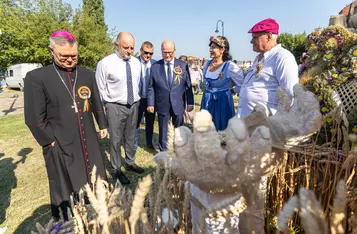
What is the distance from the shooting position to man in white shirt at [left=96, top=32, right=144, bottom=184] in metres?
3.10

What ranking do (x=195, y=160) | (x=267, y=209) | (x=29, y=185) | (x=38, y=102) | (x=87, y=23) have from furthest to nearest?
(x=87, y=23) → (x=29, y=185) → (x=38, y=102) → (x=267, y=209) → (x=195, y=160)

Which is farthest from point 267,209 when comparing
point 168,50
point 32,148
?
point 32,148

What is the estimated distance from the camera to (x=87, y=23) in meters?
19.7

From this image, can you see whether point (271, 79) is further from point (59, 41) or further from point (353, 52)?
point (59, 41)

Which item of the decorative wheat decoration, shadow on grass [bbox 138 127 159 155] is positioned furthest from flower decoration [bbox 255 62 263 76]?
shadow on grass [bbox 138 127 159 155]

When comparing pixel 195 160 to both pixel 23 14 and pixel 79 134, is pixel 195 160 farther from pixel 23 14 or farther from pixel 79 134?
pixel 23 14

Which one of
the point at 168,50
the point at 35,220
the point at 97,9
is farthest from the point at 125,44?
the point at 97,9

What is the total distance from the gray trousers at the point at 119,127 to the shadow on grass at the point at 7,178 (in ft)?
4.11

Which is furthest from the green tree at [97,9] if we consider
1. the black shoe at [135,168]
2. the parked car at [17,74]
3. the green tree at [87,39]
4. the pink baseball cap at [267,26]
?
the pink baseball cap at [267,26]

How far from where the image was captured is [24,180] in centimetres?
367

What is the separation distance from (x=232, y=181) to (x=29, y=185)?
11.8 ft

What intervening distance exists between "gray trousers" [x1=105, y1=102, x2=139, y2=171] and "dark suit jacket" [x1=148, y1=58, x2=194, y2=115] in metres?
0.56

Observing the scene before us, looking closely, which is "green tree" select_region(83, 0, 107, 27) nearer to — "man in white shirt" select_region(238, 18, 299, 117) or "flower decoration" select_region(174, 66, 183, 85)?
"flower decoration" select_region(174, 66, 183, 85)

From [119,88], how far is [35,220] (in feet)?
5.40
